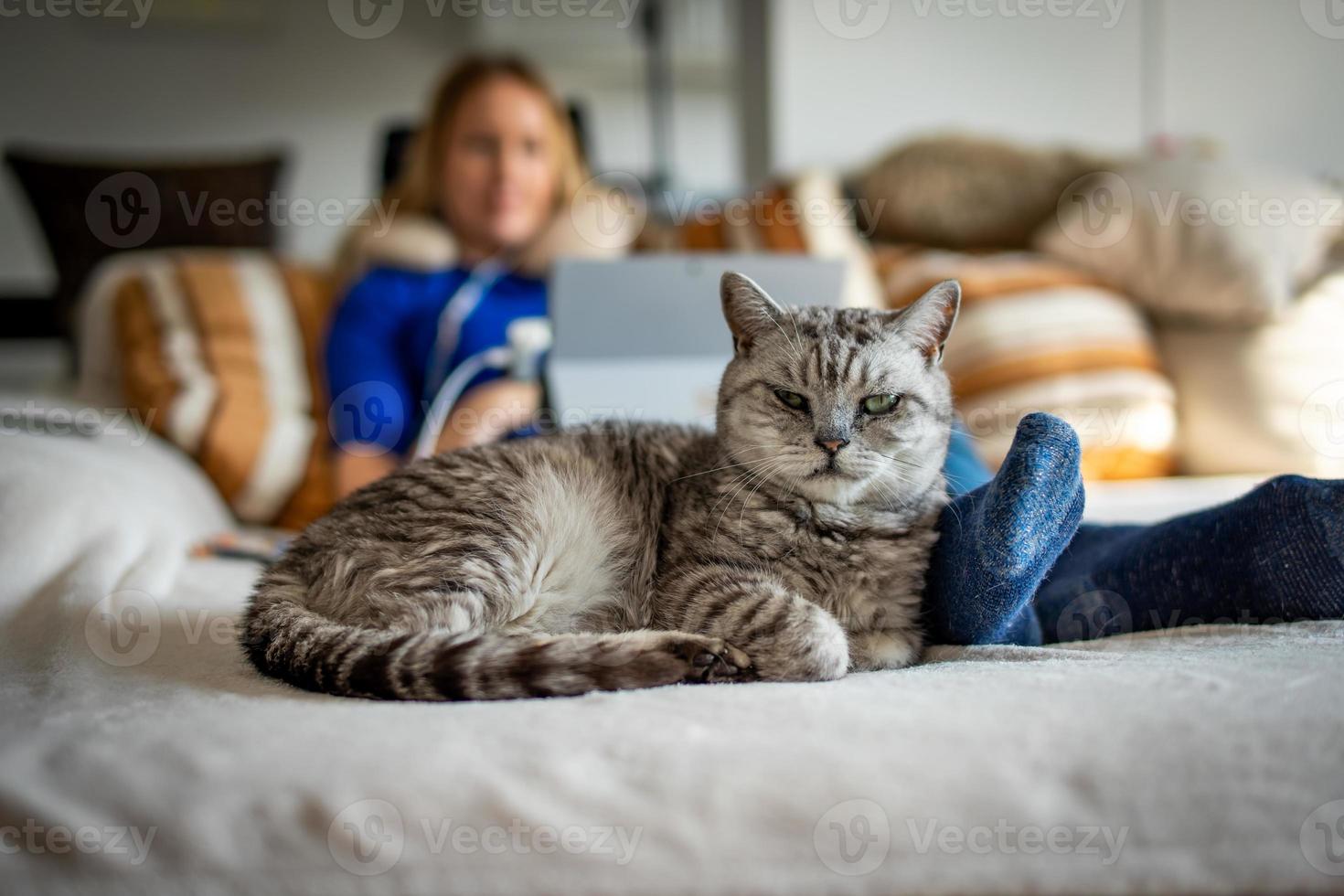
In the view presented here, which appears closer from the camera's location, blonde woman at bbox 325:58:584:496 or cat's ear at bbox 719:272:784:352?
cat's ear at bbox 719:272:784:352

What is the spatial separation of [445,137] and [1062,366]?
5.69 feet

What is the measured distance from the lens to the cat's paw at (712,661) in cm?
95

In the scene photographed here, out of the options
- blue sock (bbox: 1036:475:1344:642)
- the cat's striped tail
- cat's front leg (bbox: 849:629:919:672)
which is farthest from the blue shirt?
blue sock (bbox: 1036:475:1344:642)

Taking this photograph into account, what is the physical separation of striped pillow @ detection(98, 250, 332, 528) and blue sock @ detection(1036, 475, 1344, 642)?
1.72m

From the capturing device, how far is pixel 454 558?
3.47ft

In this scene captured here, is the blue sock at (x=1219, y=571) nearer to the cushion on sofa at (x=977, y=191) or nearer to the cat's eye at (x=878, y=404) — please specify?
the cat's eye at (x=878, y=404)

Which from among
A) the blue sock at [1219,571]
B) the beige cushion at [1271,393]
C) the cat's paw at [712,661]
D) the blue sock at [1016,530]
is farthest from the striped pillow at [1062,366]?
the cat's paw at [712,661]

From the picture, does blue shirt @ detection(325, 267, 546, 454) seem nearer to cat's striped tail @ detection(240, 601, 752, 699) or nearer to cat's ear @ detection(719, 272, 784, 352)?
cat's ear @ detection(719, 272, 784, 352)

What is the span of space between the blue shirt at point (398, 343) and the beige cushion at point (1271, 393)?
1.67m

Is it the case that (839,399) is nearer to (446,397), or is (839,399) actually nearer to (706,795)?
(706,795)

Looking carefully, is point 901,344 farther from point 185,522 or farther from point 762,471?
point 185,522

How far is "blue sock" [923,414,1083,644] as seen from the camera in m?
0.96

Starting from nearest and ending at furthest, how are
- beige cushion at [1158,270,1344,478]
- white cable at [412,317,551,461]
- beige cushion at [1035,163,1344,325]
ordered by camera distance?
1. white cable at [412,317,551,461]
2. beige cushion at [1158,270,1344,478]
3. beige cushion at [1035,163,1344,325]

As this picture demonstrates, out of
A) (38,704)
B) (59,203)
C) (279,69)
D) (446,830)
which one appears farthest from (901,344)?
(279,69)
